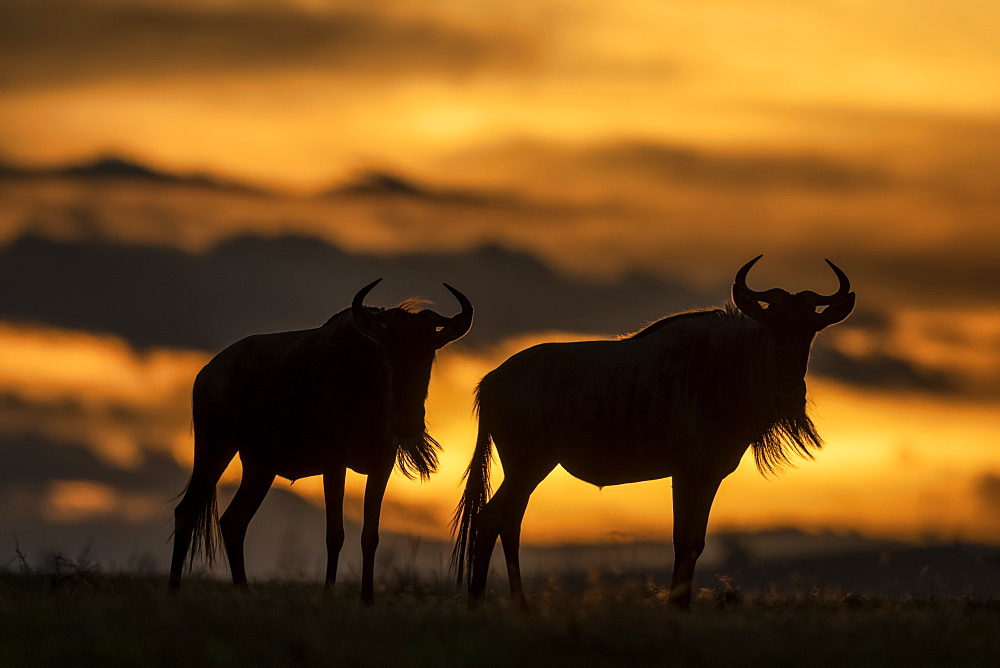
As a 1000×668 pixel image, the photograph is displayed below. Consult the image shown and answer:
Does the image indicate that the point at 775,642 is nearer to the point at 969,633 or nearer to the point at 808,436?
the point at 969,633

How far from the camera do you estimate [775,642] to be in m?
8.96

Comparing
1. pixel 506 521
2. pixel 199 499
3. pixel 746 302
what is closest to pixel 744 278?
pixel 746 302

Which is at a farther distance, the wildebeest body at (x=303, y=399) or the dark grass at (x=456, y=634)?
the wildebeest body at (x=303, y=399)

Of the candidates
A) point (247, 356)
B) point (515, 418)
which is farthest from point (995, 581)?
point (247, 356)

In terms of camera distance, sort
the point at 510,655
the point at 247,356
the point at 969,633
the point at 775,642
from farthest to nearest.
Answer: the point at 247,356 → the point at 969,633 → the point at 775,642 → the point at 510,655

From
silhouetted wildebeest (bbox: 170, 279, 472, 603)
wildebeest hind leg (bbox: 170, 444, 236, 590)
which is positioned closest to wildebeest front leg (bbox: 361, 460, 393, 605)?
silhouetted wildebeest (bbox: 170, 279, 472, 603)

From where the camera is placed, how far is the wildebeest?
40.6 ft

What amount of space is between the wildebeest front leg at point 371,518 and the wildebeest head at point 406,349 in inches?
24.8

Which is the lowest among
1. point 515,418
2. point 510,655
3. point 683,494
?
point 510,655

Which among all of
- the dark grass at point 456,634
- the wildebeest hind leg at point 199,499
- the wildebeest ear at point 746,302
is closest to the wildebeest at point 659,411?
the wildebeest ear at point 746,302

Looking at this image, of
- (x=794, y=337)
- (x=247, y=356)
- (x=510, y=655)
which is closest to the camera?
Answer: (x=510, y=655)

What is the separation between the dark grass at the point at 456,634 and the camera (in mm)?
8391

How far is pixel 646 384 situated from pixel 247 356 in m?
4.91

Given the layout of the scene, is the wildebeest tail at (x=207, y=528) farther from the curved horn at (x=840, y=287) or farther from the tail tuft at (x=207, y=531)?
the curved horn at (x=840, y=287)
